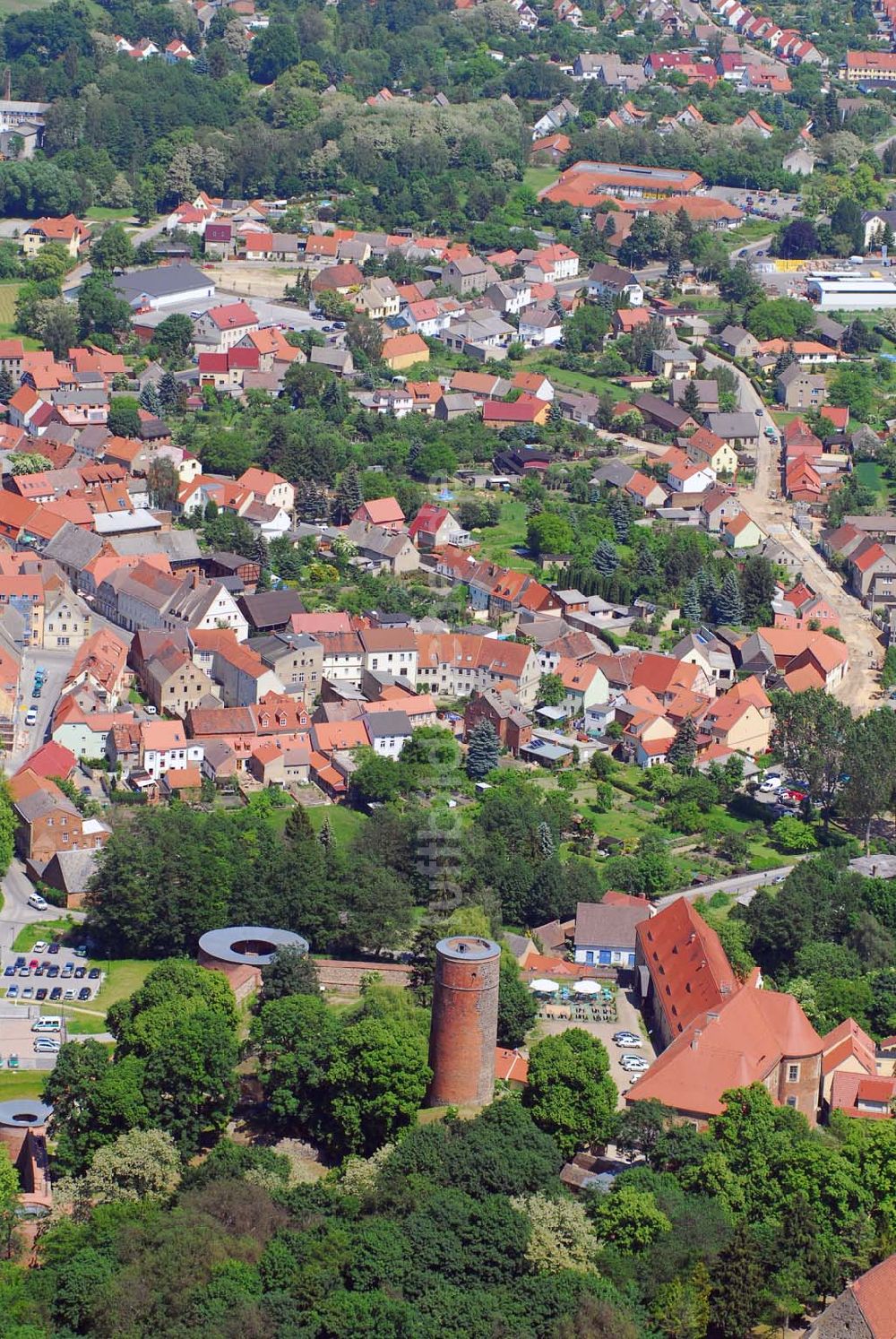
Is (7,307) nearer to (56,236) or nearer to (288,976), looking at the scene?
(56,236)

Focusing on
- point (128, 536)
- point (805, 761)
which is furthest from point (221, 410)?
point (805, 761)

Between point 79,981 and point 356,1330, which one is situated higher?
point 356,1330

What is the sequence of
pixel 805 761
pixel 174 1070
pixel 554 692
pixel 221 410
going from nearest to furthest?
pixel 174 1070 → pixel 805 761 → pixel 554 692 → pixel 221 410

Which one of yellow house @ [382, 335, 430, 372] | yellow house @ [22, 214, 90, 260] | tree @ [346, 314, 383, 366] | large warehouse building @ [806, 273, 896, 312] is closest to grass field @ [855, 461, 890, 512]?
large warehouse building @ [806, 273, 896, 312]

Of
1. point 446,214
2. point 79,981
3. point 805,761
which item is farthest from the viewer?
point 446,214

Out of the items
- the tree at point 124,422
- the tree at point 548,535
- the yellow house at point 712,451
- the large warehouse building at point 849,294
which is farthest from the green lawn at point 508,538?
the large warehouse building at point 849,294

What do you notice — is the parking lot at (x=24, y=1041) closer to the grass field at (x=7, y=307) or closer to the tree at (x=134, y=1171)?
the tree at (x=134, y=1171)

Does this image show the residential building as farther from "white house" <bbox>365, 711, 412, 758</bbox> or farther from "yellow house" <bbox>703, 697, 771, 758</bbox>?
"yellow house" <bbox>703, 697, 771, 758</bbox>

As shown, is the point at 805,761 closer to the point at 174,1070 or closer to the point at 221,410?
the point at 174,1070
